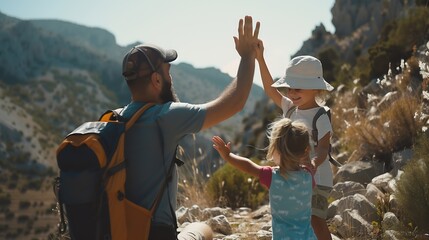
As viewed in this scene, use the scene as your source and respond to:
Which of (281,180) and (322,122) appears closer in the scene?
(281,180)

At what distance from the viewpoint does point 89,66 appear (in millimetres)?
132000

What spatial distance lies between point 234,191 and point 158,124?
465cm

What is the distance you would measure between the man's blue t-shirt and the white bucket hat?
111 centimetres

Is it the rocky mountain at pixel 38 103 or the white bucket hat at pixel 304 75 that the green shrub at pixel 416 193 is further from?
the rocky mountain at pixel 38 103

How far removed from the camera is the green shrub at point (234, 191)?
21.5 ft

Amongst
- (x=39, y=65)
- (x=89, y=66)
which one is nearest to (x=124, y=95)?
(x=89, y=66)

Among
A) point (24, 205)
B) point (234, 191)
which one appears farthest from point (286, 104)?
point (24, 205)

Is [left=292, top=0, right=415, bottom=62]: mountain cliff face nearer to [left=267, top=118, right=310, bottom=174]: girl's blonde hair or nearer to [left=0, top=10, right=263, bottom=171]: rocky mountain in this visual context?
[left=0, top=10, right=263, bottom=171]: rocky mountain

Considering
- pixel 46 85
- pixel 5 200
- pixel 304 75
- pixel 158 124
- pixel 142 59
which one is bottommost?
pixel 5 200

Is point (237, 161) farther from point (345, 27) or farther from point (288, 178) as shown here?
point (345, 27)

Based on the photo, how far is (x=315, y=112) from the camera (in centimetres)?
306

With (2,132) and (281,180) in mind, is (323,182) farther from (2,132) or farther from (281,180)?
(2,132)

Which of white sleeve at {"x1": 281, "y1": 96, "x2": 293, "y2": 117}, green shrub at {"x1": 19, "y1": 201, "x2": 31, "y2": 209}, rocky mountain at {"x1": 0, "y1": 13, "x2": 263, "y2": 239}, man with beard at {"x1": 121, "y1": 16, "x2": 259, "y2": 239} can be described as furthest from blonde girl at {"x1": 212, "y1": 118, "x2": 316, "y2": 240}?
green shrub at {"x1": 19, "y1": 201, "x2": 31, "y2": 209}

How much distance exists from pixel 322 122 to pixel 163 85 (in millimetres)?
1142
